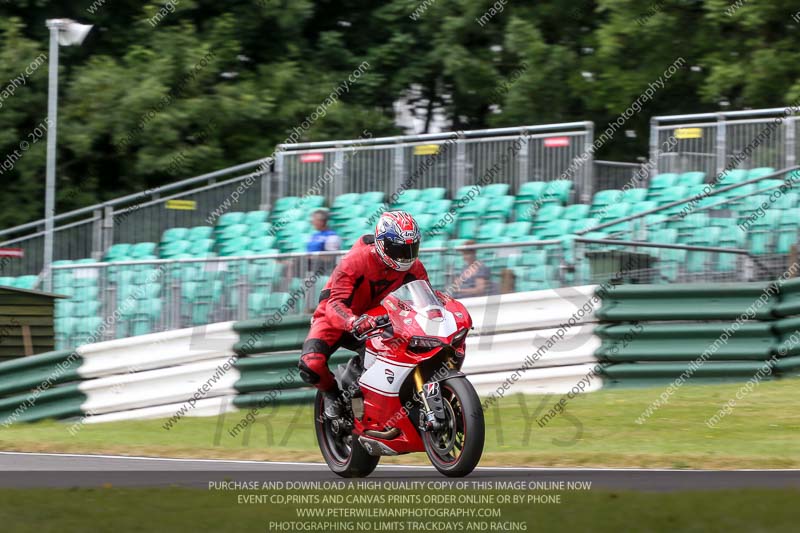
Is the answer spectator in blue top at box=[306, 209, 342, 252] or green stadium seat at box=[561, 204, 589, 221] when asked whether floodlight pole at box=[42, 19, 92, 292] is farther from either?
green stadium seat at box=[561, 204, 589, 221]

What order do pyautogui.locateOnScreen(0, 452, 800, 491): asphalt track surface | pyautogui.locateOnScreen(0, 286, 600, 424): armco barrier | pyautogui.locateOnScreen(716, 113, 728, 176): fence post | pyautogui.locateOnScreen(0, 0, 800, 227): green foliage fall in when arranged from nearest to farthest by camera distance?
pyautogui.locateOnScreen(0, 452, 800, 491): asphalt track surface
pyautogui.locateOnScreen(0, 286, 600, 424): armco barrier
pyautogui.locateOnScreen(716, 113, 728, 176): fence post
pyautogui.locateOnScreen(0, 0, 800, 227): green foliage

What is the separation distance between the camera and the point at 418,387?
816 cm

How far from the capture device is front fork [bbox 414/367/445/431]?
7949 mm

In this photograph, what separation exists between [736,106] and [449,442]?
668 inches

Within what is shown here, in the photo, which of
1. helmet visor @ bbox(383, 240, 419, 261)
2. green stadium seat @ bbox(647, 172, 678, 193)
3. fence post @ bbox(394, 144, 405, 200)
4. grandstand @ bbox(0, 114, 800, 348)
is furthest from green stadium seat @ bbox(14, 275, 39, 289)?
helmet visor @ bbox(383, 240, 419, 261)

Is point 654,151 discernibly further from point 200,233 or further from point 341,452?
point 341,452

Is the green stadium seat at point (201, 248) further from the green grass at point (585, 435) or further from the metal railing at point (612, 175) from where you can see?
the metal railing at point (612, 175)

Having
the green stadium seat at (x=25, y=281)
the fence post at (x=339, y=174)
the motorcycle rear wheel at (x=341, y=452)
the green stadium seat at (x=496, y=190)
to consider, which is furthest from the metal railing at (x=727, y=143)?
the green stadium seat at (x=25, y=281)

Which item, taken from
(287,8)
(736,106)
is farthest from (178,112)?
(736,106)

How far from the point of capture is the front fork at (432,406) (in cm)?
795

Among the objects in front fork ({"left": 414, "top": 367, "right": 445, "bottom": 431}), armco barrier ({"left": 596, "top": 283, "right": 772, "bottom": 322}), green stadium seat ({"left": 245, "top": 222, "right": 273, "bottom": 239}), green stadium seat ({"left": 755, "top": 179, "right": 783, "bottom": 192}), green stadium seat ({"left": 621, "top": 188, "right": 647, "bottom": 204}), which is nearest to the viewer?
front fork ({"left": 414, "top": 367, "right": 445, "bottom": 431})

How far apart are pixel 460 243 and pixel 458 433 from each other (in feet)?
23.9
